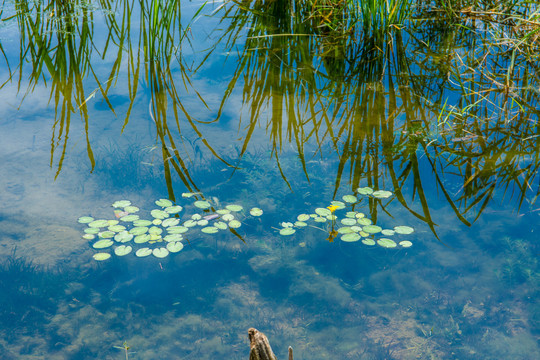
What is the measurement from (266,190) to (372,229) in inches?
17.5

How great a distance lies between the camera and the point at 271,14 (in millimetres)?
3389

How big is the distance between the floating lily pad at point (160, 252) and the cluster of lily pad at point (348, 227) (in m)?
0.40

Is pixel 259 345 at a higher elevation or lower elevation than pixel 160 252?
higher

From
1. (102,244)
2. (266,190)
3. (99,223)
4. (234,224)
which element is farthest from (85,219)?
(266,190)

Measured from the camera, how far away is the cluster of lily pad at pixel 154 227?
5.23ft

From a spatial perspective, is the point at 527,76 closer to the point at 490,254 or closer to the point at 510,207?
the point at 510,207

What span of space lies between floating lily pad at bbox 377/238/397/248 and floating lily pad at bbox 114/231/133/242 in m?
0.85

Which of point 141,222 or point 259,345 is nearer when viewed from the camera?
point 259,345

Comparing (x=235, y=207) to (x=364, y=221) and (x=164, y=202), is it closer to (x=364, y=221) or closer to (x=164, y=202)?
(x=164, y=202)

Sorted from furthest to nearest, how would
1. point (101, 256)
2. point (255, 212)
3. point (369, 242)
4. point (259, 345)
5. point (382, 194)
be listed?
point (382, 194), point (255, 212), point (369, 242), point (101, 256), point (259, 345)

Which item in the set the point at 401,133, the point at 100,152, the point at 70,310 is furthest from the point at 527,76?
the point at 70,310

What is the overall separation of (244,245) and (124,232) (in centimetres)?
41

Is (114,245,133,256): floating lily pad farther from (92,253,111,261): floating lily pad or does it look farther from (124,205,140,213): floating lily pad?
(124,205,140,213): floating lily pad

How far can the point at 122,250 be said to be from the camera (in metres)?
1.57
